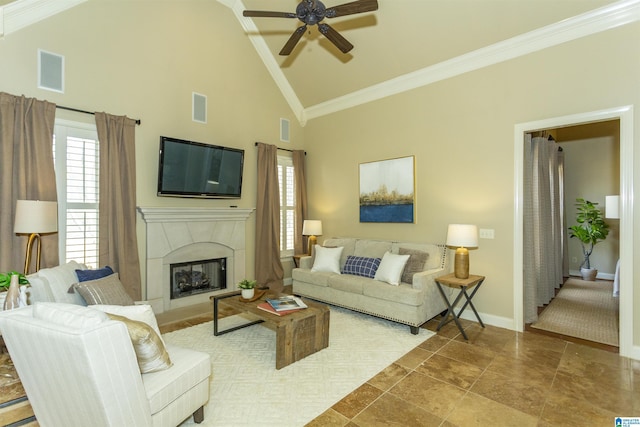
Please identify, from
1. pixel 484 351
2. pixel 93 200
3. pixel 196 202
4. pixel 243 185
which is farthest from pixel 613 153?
pixel 93 200

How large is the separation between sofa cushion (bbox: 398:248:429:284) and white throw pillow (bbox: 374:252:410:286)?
13 cm

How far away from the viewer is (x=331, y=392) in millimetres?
2537

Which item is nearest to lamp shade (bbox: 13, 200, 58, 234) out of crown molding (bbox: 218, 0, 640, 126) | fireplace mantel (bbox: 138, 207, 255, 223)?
fireplace mantel (bbox: 138, 207, 255, 223)

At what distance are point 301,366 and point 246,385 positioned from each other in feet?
1.78

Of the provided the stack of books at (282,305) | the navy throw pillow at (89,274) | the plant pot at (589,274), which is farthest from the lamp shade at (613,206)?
the navy throw pillow at (89,274)

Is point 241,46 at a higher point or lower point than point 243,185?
higher

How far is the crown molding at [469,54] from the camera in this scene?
3199 millimetres

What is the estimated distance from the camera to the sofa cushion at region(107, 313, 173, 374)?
1.71m

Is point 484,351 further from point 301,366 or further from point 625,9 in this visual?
point 625,9

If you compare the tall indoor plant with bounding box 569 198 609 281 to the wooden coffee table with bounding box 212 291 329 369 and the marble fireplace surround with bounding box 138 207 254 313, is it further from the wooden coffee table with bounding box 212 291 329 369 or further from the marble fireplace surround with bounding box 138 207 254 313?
the marble fireplace surround with bounding box 138 207 254 313

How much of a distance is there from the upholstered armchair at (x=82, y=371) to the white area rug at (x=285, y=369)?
2.18 ft

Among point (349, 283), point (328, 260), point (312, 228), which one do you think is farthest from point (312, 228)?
point (349, 283)

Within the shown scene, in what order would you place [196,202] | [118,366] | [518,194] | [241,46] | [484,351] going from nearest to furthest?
1. [118,366]
2. [484,351]
3. [518,194]
4. [196,202]
5. [241,46]

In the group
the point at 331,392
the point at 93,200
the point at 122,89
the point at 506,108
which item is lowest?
the point at 331,392
